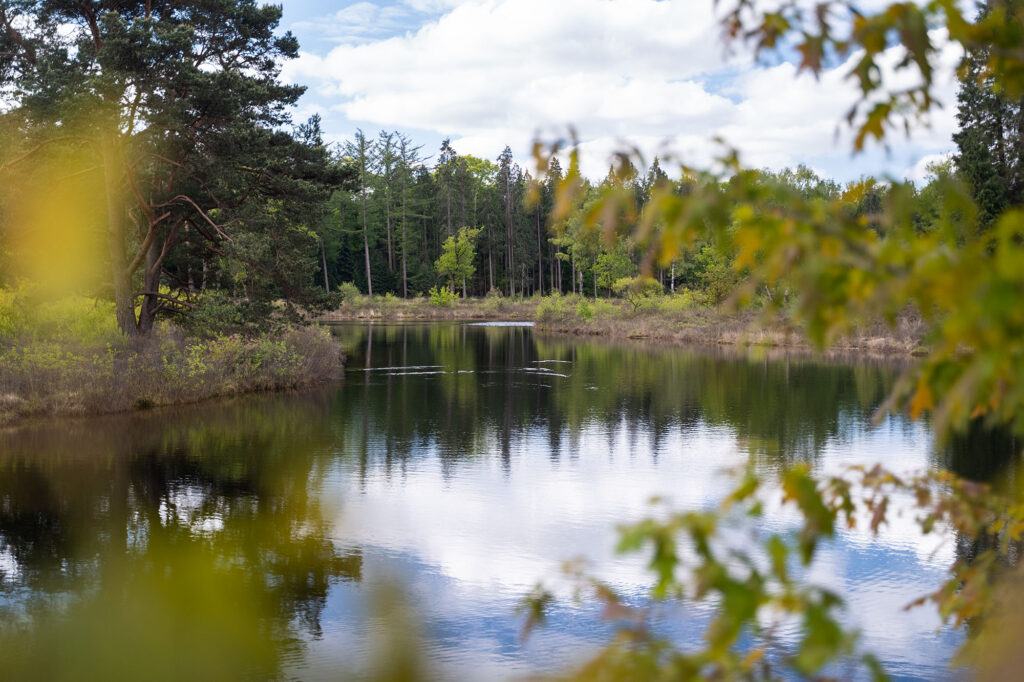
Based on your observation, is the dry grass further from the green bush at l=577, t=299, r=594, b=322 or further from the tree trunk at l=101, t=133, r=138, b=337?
the green bush at l=577, t=299, r=594, b=322

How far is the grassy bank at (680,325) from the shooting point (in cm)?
4162

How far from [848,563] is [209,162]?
18960mm

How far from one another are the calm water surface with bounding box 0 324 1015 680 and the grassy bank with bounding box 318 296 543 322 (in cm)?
4831

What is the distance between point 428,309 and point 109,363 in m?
55.7

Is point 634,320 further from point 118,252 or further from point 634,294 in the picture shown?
point 118,252

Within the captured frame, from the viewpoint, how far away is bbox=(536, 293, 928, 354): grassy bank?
41.6m

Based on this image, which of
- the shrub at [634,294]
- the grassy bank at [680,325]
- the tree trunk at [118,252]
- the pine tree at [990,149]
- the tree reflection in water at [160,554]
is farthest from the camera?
the shrub at [634,294]

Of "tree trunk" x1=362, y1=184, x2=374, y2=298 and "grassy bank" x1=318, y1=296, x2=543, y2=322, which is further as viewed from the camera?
"tree trunk" x1=362, y1=184, x2=374, y2=298

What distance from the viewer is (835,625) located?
1.86 meters

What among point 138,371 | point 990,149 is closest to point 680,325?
point 990,149

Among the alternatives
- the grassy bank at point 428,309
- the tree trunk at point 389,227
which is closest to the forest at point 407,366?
the grassy bank at point 428,309

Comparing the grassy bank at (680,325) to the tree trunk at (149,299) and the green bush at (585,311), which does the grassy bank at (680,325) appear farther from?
the tree trunk at (149,299)

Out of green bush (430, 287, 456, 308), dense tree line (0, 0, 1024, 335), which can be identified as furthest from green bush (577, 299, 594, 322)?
dense tree line (0, 0, 1024, 335)

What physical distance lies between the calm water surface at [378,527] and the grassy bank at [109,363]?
106cm
